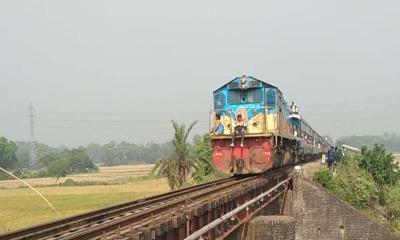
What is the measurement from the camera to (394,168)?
112ft

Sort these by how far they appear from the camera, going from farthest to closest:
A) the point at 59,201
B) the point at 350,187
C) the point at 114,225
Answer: the point at 59,201
the point at 350,187
the point at 114,225

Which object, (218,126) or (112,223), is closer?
(112,223)

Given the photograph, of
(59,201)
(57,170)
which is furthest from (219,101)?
(57,170)

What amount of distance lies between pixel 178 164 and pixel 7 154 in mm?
89671

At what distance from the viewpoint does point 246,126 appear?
1870 cm

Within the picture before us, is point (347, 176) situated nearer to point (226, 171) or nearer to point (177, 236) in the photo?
point (226, 171)

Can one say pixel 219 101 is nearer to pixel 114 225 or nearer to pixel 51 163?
pixel 114 225

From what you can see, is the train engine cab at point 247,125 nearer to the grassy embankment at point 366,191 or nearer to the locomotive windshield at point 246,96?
the locomotive windshield at point 246,96

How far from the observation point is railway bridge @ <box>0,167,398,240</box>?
23.7 feet

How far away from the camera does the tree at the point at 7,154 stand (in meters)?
110

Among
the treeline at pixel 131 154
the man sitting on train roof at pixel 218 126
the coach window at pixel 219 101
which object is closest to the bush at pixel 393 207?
the man sitting on train roof at pixel 218 126

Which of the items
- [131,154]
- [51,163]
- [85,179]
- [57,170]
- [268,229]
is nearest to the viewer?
[268,229]

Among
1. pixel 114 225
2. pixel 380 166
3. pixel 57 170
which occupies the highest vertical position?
pixel 114 225

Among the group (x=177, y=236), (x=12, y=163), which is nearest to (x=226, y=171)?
(x=177, y=236)
